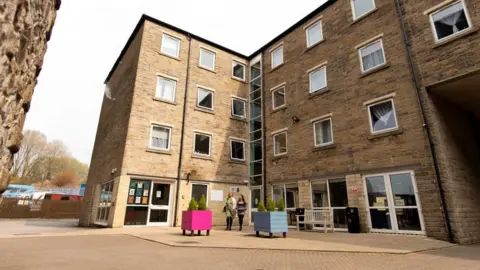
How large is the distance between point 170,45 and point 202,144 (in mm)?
6714

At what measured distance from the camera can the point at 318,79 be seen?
599 inches

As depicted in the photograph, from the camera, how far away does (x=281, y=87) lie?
17.4 meters

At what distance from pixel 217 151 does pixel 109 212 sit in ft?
22.7

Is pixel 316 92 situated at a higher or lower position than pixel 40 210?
higher

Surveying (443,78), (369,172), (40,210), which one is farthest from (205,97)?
(40,210)

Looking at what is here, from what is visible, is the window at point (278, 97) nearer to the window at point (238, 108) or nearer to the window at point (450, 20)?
the window at point (238, 108)

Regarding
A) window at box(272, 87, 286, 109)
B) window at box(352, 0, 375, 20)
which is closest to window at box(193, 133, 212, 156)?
window at box(272, 87, 286, 109)

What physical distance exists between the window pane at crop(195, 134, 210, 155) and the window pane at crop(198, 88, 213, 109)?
2131 mm

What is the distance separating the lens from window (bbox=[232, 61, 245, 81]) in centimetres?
2010

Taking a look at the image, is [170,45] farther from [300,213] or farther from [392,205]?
[392,205]

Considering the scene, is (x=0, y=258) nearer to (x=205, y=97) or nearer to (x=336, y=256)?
(x=336, y=256)

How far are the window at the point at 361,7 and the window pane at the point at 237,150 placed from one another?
1013 centimetres

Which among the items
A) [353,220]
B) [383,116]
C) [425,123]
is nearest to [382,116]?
[383,116]

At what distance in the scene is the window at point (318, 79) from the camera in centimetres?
1483
